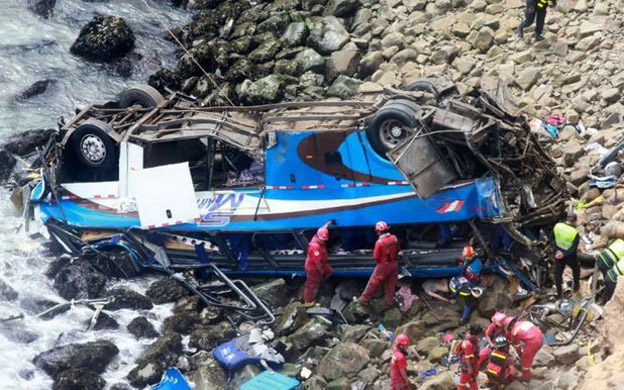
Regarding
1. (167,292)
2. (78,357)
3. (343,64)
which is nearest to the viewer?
(78,357)

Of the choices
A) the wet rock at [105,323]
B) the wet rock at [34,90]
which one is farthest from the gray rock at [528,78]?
the wet rock at [34,90]

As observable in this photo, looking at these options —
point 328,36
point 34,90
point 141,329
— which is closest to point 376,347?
point 141,329

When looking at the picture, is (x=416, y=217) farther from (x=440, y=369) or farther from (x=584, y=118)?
(x=584, y=118)

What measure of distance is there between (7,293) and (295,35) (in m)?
7.97

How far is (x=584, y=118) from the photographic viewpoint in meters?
13.9

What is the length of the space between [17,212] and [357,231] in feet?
19.2

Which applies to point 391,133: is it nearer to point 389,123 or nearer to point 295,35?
point 389,123

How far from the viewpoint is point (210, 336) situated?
11.8 m

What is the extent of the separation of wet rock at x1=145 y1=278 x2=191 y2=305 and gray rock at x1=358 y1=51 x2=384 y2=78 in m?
6.03

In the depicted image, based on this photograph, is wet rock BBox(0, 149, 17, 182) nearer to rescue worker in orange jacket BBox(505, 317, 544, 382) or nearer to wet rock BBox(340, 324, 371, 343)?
wet rock BBox(340, 324, 371, 343)

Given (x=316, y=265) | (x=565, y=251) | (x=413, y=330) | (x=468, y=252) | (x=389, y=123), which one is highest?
(x=389, y=123)

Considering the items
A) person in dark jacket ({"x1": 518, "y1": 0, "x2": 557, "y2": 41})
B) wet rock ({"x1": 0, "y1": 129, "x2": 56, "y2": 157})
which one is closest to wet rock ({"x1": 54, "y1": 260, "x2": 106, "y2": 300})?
wet rock ({"x1": 0, "y1": 129, "x2": 56, "y2": 157})

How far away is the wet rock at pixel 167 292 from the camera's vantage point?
42.0 ft

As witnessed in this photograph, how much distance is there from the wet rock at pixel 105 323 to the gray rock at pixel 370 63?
6986mm
